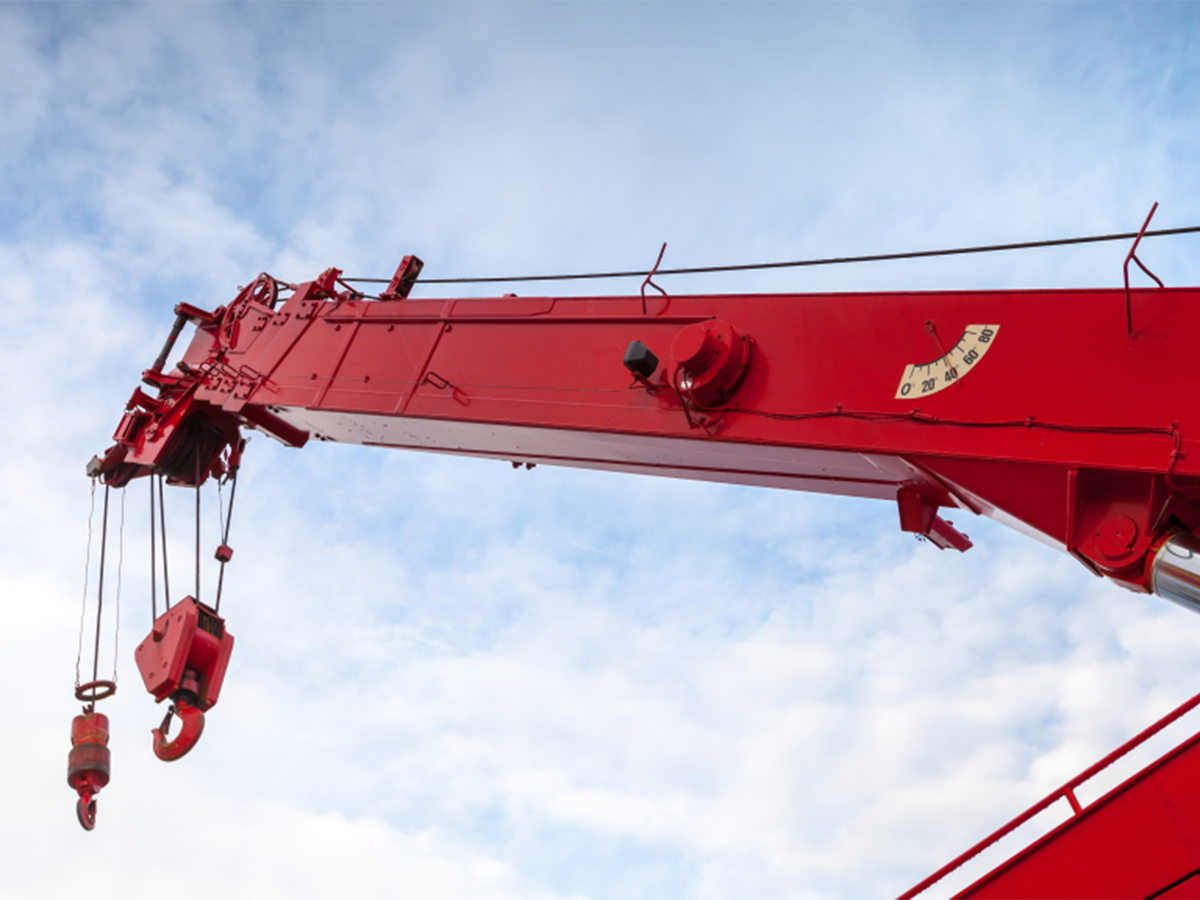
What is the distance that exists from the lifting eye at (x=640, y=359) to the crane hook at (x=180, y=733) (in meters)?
3.80

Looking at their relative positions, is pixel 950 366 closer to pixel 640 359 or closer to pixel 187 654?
pixel 640 359

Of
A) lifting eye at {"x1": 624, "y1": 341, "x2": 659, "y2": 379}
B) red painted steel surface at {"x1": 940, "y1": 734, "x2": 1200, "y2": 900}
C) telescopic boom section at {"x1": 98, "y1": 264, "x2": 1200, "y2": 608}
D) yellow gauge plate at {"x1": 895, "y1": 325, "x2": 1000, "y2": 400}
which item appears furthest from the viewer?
lifting eye at {"x1": 624, "y1": 341, "x2": 659, "y2": 379}

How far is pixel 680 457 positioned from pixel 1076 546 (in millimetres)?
2037

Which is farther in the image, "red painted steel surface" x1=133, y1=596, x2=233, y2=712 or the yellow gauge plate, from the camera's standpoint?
"red painted steel surface" x1=133, y1=596, x2=233, y2=712

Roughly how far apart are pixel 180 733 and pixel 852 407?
4669 mm

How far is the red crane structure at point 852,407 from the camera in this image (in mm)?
3492

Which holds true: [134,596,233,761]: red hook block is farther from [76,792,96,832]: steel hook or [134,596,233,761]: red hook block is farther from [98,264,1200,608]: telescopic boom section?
[98,264,1200,608]: telescopic boom section

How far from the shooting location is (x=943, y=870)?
12.9 ft

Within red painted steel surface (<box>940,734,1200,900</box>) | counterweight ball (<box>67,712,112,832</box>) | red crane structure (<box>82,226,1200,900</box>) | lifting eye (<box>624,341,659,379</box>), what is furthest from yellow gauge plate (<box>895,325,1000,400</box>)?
counterweight ball (<box>67,712,112,832</box>)

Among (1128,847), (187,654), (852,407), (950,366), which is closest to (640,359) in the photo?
(852,407)

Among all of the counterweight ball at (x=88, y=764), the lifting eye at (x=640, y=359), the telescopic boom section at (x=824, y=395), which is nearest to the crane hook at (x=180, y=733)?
the counterweight ball at (x=88, y=764)

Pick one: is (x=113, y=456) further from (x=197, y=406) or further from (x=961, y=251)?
(x=961, y=251)

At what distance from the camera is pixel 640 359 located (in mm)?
4461

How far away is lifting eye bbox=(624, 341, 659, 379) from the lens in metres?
4.45
